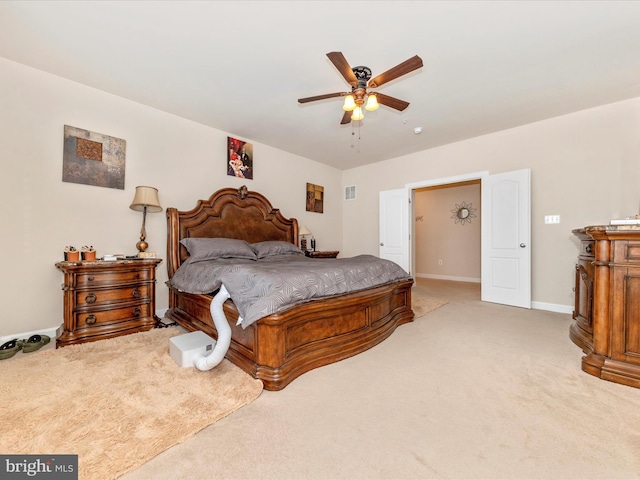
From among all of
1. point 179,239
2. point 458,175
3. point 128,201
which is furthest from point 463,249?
point 128,201

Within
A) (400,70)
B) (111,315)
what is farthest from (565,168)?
(111,315)

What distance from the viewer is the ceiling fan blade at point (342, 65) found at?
1.90 metres

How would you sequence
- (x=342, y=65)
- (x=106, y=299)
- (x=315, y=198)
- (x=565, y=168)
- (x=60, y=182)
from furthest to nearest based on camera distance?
(x=315, y=198) < (x=565, y=168) < (x=60, y=182) < (x=106, y=299) < (x=342, y=65)

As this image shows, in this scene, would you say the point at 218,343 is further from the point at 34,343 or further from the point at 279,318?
the point at 34,343

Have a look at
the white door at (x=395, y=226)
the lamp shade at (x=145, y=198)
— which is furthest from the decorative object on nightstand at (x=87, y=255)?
the white door at (x=395, y=226)

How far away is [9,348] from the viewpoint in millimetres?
2324

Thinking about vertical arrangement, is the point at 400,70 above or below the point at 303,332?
above

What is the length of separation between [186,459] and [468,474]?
1235 millimetres

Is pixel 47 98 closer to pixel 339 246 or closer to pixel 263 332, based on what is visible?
pixel 263 332

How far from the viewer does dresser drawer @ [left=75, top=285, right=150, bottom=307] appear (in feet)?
8.38

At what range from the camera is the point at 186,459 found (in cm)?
123

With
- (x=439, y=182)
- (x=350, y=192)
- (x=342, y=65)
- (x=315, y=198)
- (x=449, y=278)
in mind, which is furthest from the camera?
(x=449, y=278)

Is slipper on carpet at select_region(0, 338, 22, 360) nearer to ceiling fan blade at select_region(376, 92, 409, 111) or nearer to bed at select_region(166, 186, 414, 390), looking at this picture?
bed at select_region(166, 186, 414, 390)

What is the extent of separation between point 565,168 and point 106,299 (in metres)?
5.77
